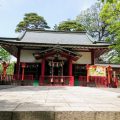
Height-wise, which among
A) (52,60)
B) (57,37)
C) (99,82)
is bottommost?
(99,82)

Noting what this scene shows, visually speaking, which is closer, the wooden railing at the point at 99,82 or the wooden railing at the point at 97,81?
the wooden railing at the point at 99,82

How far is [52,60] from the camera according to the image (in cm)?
2252

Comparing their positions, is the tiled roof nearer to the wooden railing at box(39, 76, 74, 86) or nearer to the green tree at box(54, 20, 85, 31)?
the wooden railing at box(39, 76, 74, 86)

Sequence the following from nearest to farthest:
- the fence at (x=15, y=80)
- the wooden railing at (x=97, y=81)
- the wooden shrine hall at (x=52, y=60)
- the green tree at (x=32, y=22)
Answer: the wooden railing at (x=97, y=81), the fence at (x=15, y=80), the wooden shrine hall at (x=52, y=60), the green tree at (x=32, y=22)

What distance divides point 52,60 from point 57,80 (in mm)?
2479

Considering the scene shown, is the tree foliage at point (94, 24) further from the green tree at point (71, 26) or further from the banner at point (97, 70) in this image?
the banner at point (97, 70)

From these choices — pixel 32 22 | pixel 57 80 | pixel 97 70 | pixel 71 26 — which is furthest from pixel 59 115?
pixel 32 22

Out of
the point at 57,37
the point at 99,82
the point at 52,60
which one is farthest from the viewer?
the point at 57,37

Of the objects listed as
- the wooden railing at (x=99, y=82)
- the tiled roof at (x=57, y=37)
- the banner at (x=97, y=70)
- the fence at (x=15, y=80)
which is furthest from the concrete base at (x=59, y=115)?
the tiled roof at (x=57, y=37)

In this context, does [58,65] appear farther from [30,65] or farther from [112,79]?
[112,79]

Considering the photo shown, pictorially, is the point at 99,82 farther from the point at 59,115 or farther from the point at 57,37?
the point at 59,115

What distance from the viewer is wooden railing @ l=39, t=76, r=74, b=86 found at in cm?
2094

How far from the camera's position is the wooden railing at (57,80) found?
2094cm

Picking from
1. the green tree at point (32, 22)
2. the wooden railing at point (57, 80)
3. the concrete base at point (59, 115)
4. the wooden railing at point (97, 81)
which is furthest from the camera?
the green tree at point (32, 22)
